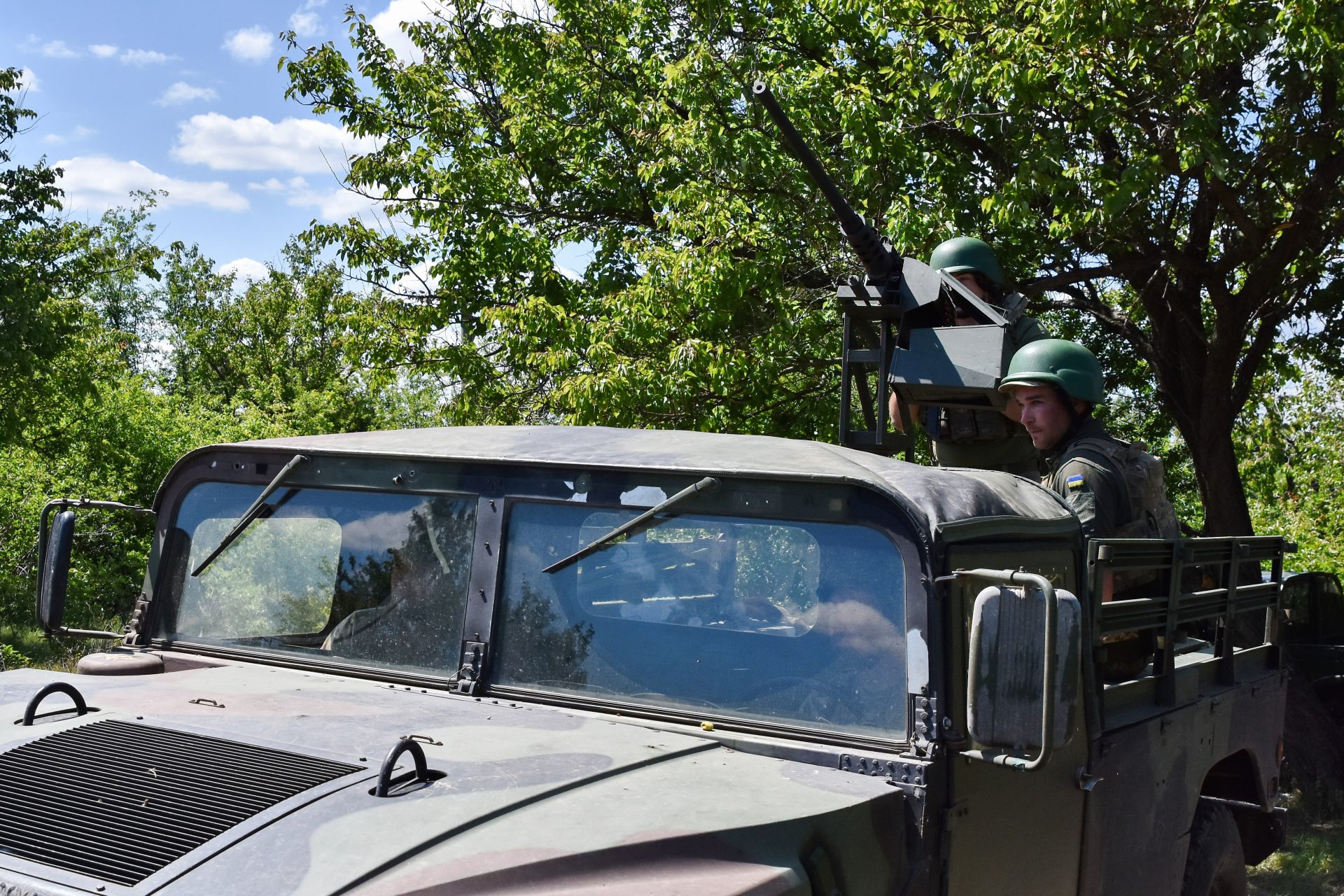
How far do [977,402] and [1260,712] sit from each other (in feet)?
5.17

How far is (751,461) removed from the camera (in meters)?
3.22

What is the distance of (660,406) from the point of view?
981 centimetres

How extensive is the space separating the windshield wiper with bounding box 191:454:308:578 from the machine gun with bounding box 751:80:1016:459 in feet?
8.26


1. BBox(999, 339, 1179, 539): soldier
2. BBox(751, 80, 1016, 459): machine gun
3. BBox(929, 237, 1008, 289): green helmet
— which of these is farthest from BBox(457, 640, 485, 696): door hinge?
BBox(929, 237, 1008, 289): green helmet

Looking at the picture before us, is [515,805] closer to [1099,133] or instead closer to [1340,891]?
[1340,891]

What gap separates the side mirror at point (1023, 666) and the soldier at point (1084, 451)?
1.67m

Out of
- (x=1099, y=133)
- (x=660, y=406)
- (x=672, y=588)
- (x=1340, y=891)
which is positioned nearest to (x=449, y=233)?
(x=660, y=406)

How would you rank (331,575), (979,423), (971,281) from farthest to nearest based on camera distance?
(971,281), (979,423), (331,575)

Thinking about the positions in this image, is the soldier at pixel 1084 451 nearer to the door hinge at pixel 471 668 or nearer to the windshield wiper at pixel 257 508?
the door hinge at pixel 471 668

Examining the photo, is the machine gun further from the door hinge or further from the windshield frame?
the door hinge

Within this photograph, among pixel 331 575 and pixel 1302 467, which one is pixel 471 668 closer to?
pixel 331 575

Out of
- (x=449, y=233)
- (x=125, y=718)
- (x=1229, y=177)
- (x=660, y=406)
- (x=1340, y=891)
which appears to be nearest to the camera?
(x=125, y=718)

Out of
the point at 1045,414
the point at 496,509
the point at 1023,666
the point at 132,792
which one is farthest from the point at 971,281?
the point at 132,792

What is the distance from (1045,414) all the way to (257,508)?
2699 millimetres
